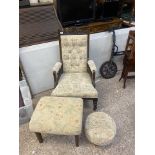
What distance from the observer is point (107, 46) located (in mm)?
3020

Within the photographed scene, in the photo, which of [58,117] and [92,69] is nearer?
[58,117]

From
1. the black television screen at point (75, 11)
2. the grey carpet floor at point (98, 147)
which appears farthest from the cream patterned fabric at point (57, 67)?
the black television screen at point (75, 11)

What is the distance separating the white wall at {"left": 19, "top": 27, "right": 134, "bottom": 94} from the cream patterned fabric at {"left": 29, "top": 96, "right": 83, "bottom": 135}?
687 millimetres

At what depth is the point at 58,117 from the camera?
6.57 ft

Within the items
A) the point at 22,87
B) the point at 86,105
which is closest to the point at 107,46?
the point at 86,105

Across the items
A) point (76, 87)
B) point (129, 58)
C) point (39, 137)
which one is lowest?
point (39, 137)

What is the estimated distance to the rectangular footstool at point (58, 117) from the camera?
1.93 metres

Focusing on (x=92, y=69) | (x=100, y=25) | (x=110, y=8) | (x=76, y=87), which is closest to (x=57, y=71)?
(x=76, y=87)

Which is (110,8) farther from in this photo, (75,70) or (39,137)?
(39,137)

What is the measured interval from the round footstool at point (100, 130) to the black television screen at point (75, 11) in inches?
71.0

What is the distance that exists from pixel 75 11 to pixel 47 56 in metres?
1.03

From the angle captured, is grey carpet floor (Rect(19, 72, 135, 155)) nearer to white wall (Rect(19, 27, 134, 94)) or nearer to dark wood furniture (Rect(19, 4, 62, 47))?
white wall (Rect(19, 27, 134, 94))
